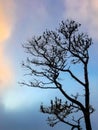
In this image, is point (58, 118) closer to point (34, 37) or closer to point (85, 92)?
point (85, 92)

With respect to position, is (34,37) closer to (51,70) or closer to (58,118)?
(51,70)

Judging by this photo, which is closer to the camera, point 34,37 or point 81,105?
point 81,105

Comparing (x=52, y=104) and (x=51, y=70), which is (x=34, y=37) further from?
(x=52, y=104)

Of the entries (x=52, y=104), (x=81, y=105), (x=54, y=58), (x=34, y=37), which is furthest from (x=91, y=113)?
(x=34, y=37)

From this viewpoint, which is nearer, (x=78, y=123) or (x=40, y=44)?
(x=78, y=123)

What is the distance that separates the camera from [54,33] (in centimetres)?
3158

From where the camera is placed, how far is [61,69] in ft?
101

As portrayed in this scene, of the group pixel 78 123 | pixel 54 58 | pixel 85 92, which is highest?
pixel 54 58

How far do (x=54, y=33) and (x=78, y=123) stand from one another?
267 inches

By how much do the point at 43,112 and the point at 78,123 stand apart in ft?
8.23

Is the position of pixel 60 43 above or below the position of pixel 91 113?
above

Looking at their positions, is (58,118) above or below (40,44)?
below

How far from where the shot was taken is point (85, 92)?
2995 cm

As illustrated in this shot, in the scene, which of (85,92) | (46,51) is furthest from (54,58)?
(85,92)
